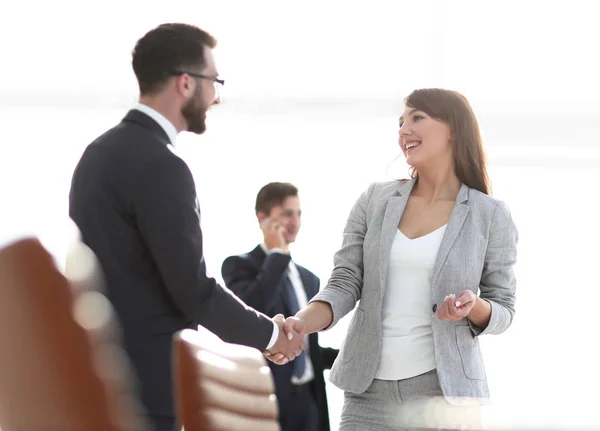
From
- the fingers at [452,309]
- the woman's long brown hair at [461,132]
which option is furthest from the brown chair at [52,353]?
the woman's long brown hair at [461,132]

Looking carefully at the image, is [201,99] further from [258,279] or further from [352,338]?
[258,279]

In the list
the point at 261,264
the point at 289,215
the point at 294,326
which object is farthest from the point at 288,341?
the point at 289,215

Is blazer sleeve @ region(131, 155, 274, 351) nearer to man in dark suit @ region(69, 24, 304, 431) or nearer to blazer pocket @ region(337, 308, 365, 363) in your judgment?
man in dark suit @ region(69, 24, 304, 431)

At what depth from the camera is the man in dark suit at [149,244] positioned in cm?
212

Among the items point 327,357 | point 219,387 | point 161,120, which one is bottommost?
point 327,357

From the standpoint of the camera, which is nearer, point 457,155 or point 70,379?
point 70,379

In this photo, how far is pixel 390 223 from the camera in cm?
255

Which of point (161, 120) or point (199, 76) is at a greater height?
point (199, 76)

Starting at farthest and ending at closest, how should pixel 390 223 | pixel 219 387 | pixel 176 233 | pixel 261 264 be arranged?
pixel 261 264 < pixel 390 223 < pixel 176 233 < pixel 219 387

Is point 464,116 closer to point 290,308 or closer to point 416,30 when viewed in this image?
point 290,308

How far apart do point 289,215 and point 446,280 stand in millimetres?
1551

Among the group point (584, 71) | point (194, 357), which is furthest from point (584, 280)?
point (194, 357)

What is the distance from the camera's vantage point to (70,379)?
66 cm

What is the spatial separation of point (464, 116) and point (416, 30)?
2.28m
